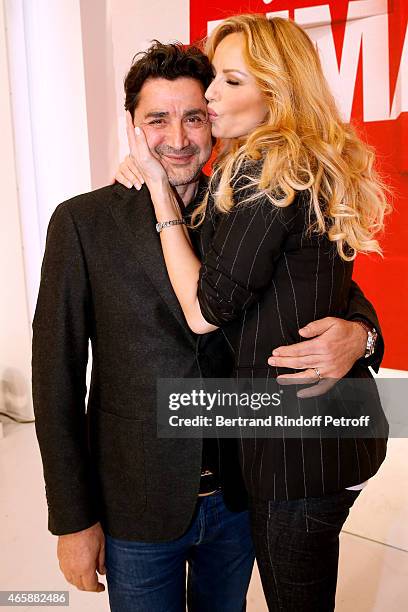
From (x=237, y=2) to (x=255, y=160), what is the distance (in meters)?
2.17

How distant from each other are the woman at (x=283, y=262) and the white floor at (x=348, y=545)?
130cm

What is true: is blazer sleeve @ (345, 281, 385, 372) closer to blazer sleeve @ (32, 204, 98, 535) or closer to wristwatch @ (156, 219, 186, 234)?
wristwatch @ (156, 219, 186, 234)

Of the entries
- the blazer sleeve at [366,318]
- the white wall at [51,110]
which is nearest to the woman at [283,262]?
the blazer sleeve at [366,318]

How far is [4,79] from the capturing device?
343cm

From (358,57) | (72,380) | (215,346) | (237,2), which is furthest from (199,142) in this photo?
(237,2)

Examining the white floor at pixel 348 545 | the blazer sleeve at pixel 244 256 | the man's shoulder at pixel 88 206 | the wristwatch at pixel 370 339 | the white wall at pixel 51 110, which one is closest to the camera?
the blazer sleeve at pixel 244 256

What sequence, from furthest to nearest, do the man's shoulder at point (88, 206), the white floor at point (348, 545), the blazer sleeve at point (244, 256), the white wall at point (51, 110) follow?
the white wall at point (51, 110) → the white floor at point (348, 545) → the man's shoulder at point (88, 206) → the blazer sleeve at point (244, 256)

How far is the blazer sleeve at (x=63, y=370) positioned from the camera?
1191 millimetres

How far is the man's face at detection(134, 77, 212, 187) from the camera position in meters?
1.38

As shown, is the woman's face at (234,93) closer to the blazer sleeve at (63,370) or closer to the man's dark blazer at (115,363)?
the man's dark blazer at (115,363)

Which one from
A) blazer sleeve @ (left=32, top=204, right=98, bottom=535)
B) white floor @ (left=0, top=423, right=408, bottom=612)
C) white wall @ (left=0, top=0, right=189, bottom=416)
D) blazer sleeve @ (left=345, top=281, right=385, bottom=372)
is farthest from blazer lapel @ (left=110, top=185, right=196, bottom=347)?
white wall @ (left=0, top=0, right=189, bottom=416)

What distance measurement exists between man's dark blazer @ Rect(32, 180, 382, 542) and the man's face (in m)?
0.17

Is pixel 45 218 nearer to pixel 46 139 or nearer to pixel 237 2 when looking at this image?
pixel 46 139

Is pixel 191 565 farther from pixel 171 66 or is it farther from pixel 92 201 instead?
pixel 171 66
